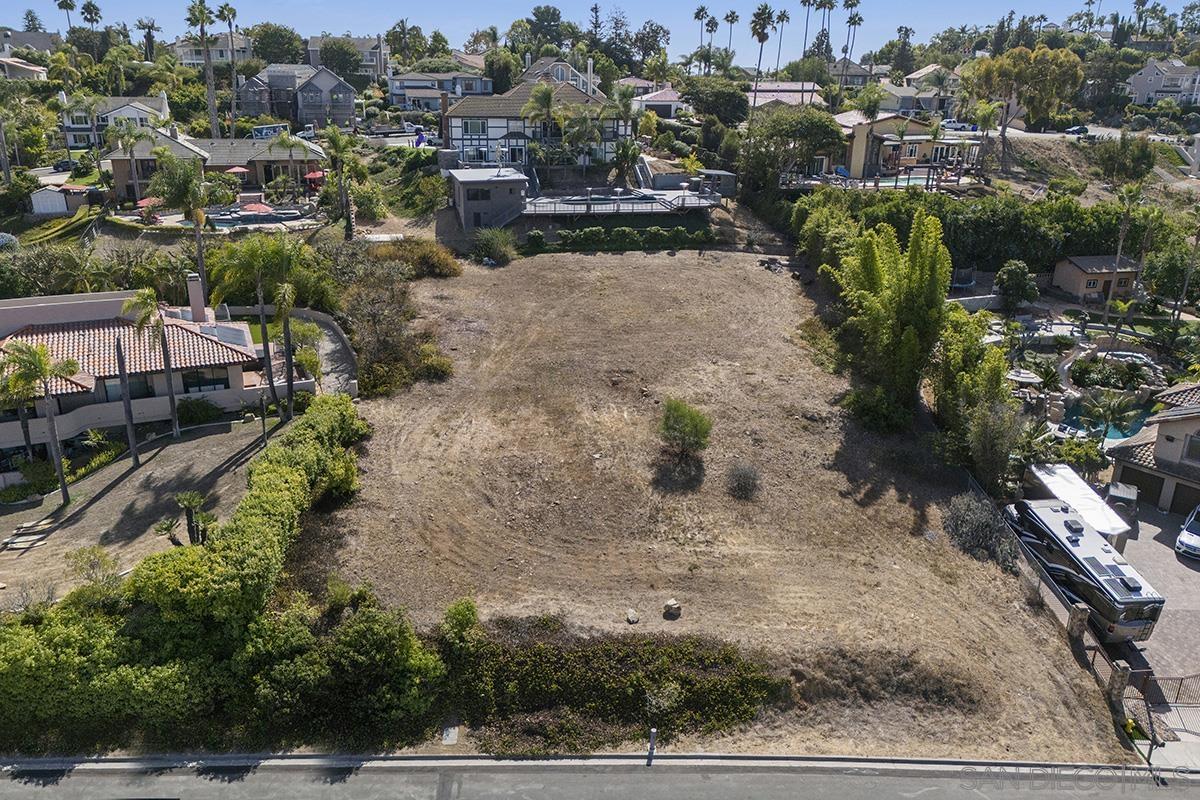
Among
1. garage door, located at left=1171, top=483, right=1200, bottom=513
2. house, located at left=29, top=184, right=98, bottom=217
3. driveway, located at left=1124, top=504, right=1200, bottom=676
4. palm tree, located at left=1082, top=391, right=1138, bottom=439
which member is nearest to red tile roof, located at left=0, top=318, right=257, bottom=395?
driveway, located at left=1124, top=504, right=1200, bottom=676

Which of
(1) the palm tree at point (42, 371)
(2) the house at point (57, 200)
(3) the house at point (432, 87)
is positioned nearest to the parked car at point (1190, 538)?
(1) the palm tree at point (42, 371)

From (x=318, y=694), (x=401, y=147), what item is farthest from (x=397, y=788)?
(x=401, y=147)

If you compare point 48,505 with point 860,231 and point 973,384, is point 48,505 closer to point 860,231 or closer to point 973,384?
point 973,384

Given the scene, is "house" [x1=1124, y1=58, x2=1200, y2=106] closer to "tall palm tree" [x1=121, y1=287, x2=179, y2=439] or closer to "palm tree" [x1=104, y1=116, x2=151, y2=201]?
"palm tree" [x1=104, y1=116, x2=151, y2=201]

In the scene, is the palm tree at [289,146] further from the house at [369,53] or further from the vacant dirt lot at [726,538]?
the house at [369,53]

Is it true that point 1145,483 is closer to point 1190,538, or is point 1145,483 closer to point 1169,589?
point 1190,538

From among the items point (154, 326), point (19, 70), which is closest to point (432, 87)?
point (19, 70)
